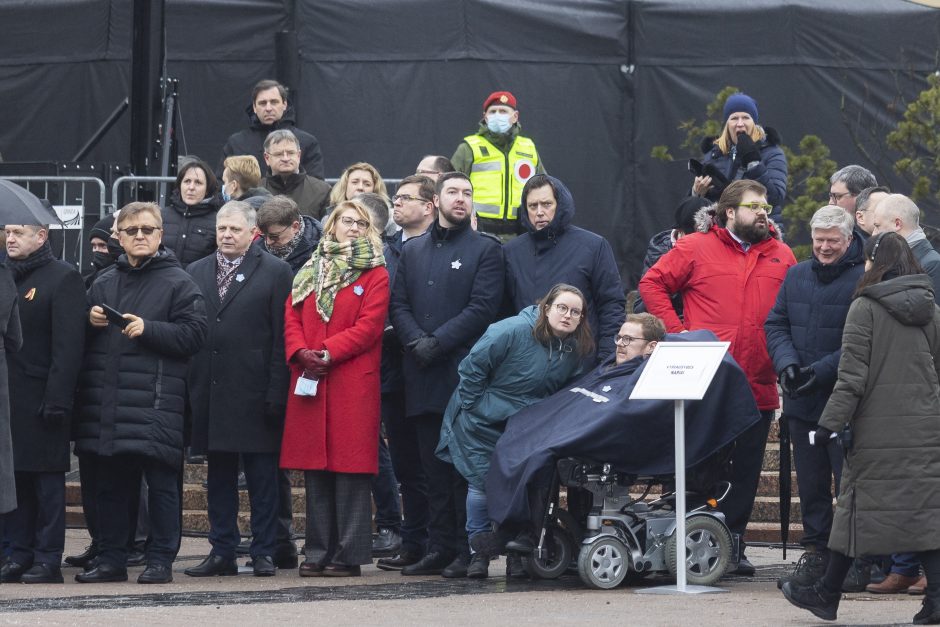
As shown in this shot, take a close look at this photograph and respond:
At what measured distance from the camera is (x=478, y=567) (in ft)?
34.5

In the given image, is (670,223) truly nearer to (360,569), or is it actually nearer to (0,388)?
(360,569)

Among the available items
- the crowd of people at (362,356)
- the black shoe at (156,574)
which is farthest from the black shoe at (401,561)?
the black shoe at (156,574)

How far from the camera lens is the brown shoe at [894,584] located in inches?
392

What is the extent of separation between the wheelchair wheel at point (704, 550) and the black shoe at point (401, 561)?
164 centimetres

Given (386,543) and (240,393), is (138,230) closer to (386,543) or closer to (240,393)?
(240,393)

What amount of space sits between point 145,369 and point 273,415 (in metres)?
0.79

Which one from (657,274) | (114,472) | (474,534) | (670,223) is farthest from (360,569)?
(670,223)

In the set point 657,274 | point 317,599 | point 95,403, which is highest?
point 657,274

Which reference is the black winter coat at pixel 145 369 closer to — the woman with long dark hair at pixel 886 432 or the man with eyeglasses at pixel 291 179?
the man with eyeglasses at pixel 291 179

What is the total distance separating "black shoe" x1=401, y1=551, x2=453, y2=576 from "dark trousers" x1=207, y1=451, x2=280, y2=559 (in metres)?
0.79

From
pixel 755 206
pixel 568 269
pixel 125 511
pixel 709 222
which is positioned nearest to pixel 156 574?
pixel 125 511

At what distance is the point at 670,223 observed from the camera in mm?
17828

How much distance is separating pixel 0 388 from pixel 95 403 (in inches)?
32.0

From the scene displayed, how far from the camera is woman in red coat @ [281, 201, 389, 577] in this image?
34.9 feet
